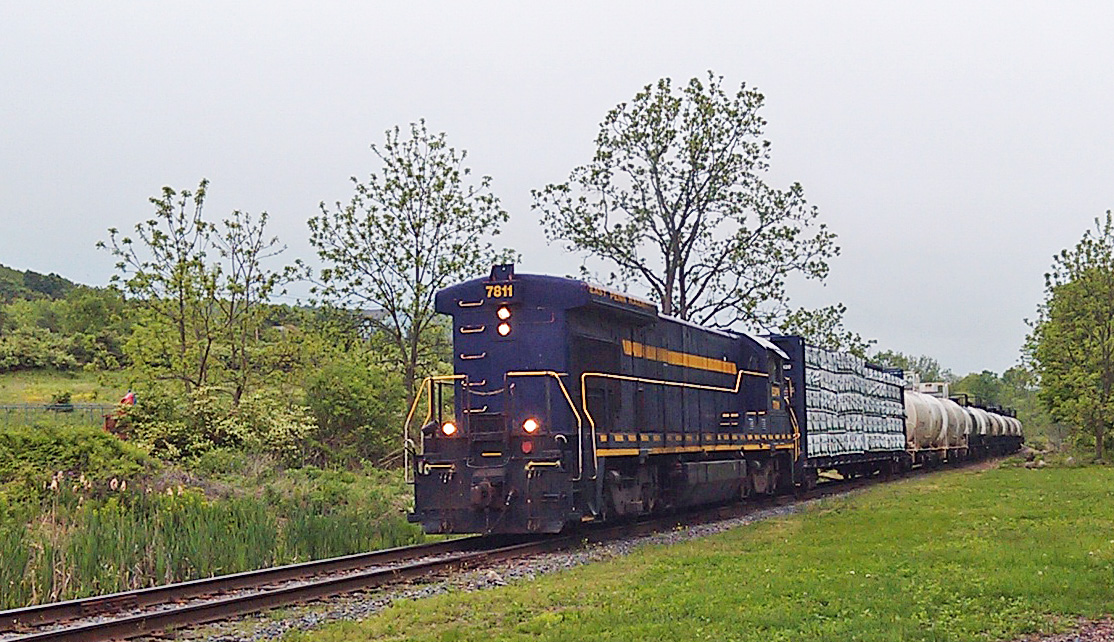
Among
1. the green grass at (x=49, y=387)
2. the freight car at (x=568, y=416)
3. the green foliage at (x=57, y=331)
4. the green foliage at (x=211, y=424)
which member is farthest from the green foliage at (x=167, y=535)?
the green foliage at (x=57, y=331)

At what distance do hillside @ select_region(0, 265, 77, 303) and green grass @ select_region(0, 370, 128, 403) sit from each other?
3211 centimetres

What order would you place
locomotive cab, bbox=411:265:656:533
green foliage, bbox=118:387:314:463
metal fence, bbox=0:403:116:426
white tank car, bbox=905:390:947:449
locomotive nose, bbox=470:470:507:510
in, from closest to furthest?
locomotive nose, bbox=470:470:507:510, locomotive cab, bbox=411:265:656:533, green foliage, bbox=118:387:314:463, metal fence, bbox=0:403:116:426, white tank car, bbox=905:390:947:449

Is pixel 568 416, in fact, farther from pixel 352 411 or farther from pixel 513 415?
pixel 352 411

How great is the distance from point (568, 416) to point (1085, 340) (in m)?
30.1

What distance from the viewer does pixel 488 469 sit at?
48.1 feet

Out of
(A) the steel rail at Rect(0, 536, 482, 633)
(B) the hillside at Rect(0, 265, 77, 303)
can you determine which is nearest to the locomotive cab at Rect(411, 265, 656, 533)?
(A) the steel rail at Rect(0, 536, 482, 633)

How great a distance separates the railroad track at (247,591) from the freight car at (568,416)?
0.56 metres

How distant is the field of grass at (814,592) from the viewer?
855 cm

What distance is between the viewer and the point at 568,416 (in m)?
15.1

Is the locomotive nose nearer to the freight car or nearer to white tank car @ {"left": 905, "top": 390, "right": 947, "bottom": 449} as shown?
the freight car

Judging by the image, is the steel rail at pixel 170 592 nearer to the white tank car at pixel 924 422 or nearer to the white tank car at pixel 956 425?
the white tank car at pixel 924 422

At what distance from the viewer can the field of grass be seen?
855 centimetres

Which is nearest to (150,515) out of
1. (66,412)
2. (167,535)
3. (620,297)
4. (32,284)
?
(167,535)

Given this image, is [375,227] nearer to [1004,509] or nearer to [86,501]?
[86,501]
